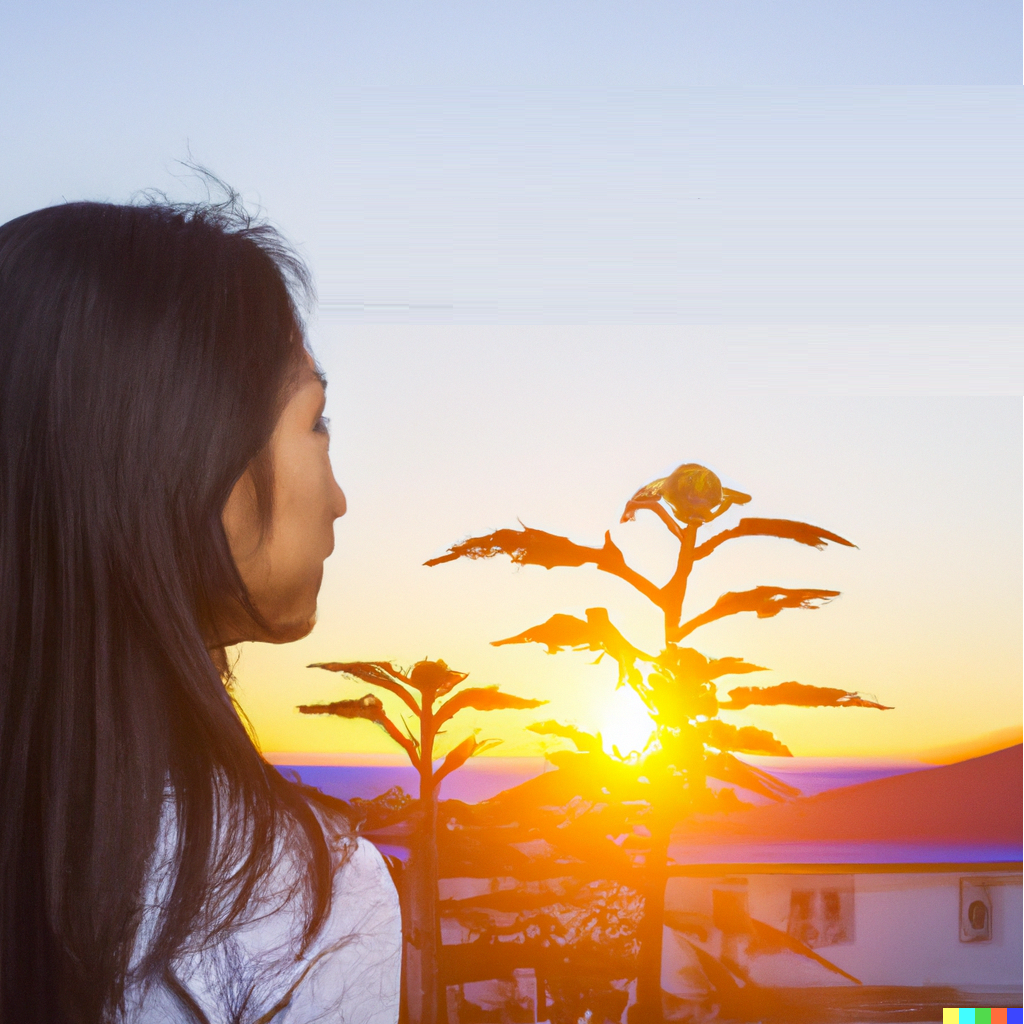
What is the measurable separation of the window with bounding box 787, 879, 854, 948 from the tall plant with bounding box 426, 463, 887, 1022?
0.34 ft

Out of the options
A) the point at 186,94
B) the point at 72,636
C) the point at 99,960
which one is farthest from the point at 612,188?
the point at 99,960

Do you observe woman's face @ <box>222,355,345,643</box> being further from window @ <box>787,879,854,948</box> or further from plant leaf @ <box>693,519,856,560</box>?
window @ <box>787,879,854,948</box>

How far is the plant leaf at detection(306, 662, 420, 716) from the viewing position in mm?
896

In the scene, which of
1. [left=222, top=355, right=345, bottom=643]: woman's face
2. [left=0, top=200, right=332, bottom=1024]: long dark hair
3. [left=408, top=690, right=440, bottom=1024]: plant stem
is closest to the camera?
[left=0, top=200, right=332, bottom=1024]: long dark hair

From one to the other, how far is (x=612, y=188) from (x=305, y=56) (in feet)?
1.17

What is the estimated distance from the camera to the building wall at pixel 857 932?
0.86m

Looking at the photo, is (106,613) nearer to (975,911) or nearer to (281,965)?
(281,965)

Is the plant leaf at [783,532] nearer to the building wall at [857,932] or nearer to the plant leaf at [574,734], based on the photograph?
the plant leaf at [574,734]

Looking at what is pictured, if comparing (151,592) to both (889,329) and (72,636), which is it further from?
(889,329)

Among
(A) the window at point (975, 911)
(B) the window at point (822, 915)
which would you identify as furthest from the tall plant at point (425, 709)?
(A) the window at point (975, 911)

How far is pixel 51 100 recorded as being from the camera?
0.91 metres

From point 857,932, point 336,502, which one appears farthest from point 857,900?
point 336,502

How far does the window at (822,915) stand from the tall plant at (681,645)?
0.34 ft

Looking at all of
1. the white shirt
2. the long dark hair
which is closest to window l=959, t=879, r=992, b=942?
the white shirt
